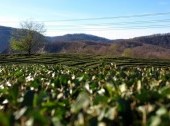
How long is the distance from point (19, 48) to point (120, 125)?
98714 millimetres

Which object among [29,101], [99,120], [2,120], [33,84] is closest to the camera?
[2,120]

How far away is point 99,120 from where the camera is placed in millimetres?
2115

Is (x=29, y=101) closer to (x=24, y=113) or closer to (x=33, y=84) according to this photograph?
(x=24, y=113)

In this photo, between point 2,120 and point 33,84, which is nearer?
point 2,120

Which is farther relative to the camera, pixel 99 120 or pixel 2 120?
pixel 99 120

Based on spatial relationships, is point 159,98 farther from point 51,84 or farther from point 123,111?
point 51,84

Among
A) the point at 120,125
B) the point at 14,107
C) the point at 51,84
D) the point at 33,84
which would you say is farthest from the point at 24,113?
the point at 51,84

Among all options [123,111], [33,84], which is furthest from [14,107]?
[33,84]

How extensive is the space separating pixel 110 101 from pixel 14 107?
690 mm

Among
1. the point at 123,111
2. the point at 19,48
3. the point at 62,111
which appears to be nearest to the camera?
the point at 123,111

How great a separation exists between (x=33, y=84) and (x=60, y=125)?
2168mm

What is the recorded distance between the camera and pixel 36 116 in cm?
191

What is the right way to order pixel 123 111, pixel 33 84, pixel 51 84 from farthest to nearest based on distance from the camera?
pixel 51 84 < pixel 33 84 < pixel 123 111

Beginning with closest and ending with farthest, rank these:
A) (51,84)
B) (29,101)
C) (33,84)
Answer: (29,101) → (33,84) → (51,84)
